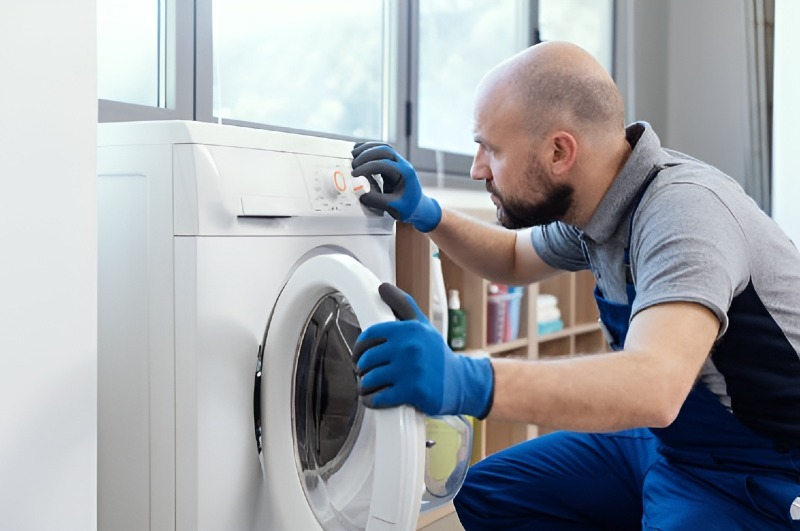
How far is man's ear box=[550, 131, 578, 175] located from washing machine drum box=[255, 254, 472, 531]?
1.56ft

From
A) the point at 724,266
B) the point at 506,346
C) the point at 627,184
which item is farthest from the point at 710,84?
the point at 724,266

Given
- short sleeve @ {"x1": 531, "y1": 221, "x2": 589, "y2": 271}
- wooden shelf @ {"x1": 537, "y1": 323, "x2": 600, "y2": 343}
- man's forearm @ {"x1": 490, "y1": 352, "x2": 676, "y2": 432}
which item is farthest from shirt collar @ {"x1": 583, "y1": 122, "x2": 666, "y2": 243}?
wooden shelf @ {"x1": 537, "y1": 323, "x2": 600, "y2": 343}

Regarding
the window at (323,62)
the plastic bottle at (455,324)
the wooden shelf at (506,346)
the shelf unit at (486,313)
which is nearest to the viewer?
the window at (323,62)

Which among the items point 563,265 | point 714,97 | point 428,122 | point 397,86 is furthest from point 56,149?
point 714,97

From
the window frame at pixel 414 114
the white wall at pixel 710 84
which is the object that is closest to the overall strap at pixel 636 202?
the window frame at pixel 414 114

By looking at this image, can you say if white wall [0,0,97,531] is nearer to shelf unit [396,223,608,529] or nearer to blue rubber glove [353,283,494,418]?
blue rubber glove [353,283,494,418]

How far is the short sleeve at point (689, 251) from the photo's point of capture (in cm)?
114

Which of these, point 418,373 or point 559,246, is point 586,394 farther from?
point 559,246

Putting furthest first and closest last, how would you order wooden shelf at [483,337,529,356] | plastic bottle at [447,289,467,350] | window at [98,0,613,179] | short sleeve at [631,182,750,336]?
wooden shelf at [483,337,529,356]
plastic bottle at [447,289,467,350]
window at [98,0,613,179]
short sleeve at [631,182,750,336]

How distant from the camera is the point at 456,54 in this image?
317 centimetres

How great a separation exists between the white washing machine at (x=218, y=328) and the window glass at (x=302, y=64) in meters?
0.78

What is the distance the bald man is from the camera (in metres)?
1.06

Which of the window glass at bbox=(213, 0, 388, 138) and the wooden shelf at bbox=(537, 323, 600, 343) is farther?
the wooden shelf at bbox=(537, 323, 600, 343)

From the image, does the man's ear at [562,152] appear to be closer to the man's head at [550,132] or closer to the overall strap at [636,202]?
the man's head at [550,132]
